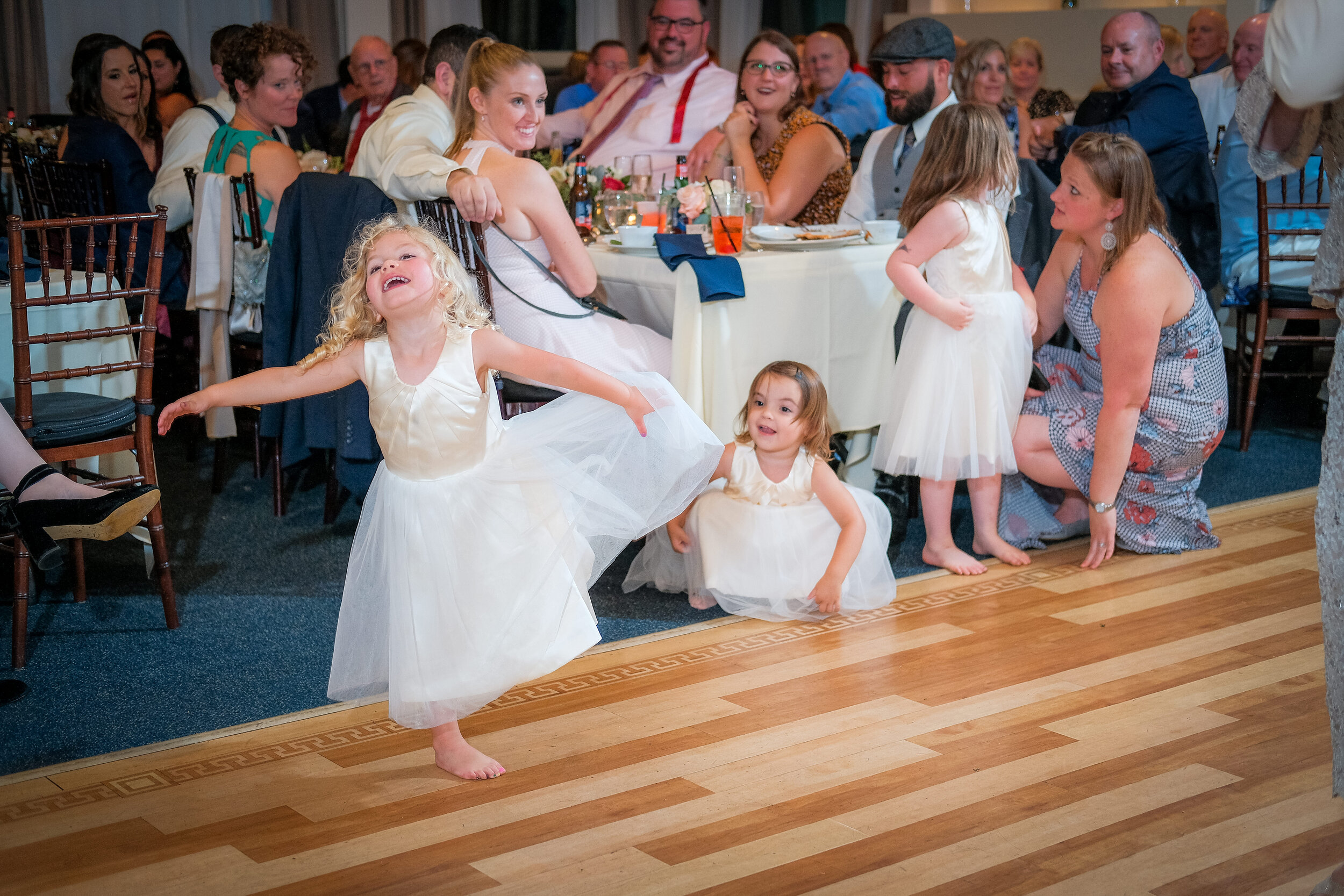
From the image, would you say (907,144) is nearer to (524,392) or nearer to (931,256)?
(931,256)

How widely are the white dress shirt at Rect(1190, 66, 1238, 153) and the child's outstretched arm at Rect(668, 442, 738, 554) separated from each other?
4.06m

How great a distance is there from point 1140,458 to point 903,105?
146 centimetres

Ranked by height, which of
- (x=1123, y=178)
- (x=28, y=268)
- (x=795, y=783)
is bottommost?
(x=795, y=783)

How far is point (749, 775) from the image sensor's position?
2143 mm

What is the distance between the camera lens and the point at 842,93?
→ 18.0 ft

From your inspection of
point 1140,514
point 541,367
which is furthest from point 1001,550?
point 541,367

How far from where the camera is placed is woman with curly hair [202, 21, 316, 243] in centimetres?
394

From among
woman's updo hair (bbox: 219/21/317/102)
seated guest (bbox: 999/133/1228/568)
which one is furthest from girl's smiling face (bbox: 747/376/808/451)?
woman's updo hair (bbox: 219/21/317/102)

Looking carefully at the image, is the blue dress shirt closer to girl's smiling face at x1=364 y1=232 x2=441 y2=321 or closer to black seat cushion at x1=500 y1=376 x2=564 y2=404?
black seat cushion at x1=500 y1=376 x2=564 y2=404

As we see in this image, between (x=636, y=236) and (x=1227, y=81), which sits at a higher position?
(x=1227, y=81)

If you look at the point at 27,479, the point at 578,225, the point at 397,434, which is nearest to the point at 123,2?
the point at 578,225

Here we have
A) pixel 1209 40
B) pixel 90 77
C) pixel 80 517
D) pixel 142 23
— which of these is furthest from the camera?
pixel 142 23

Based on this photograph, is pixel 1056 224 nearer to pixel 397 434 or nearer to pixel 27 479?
pixel 397 434

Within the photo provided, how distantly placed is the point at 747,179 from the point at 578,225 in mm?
550
